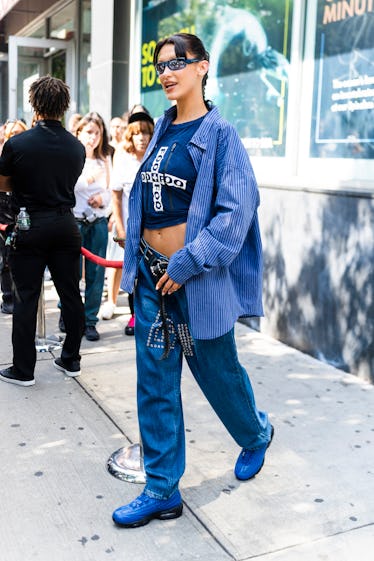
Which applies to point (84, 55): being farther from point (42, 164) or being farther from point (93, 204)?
point (42, 164)

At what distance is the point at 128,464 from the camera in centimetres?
345

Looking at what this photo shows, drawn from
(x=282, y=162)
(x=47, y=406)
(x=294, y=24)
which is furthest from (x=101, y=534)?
(x=294, y=24)

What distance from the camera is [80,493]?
3.22 metres

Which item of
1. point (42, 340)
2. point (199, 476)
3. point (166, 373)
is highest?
point (166, 373)

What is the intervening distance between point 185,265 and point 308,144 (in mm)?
3494

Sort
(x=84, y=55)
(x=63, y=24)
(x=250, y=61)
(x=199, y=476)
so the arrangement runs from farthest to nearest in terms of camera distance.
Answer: (x=63, y=24) < (x=84, y=55) < (x=250, y=61) < (x=199, y=476)

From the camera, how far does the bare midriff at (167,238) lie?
289 centimetres

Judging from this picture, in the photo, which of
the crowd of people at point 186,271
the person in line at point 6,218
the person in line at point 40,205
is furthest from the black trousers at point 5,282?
the crowd of people at point 186,271

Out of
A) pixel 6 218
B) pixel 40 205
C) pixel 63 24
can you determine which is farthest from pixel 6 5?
pixel 40 205

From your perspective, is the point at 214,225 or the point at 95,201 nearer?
the point at 214,225

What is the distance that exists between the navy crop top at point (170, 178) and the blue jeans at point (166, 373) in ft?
0.76

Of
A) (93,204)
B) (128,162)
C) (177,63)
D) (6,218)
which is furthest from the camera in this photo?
(6,218)

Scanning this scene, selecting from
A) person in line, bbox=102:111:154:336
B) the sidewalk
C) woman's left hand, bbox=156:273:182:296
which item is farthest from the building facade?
woman's left hand, bbox=156:273:182:296

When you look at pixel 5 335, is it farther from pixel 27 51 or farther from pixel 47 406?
pixel 27 51
